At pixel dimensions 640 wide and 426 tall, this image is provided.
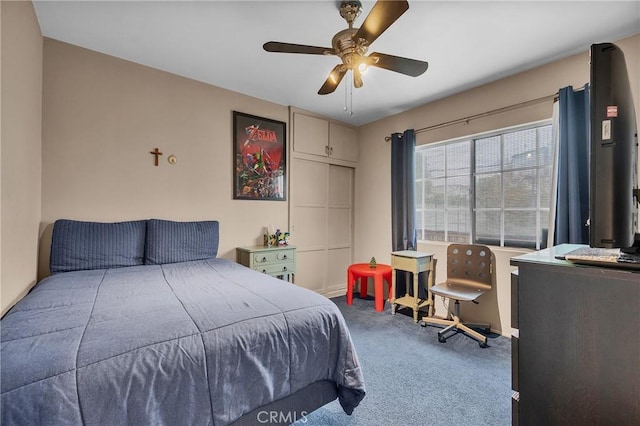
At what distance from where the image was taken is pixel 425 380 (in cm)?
202

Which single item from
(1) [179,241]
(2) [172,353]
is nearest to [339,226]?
(1) [179,241]

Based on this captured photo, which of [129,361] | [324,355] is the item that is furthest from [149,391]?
[324,355]

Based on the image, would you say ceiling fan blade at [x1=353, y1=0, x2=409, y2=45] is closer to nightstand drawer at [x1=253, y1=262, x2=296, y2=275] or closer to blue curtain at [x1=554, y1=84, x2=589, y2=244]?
blue curtain at [x1=554, y1=84, x2=589, y2=244]

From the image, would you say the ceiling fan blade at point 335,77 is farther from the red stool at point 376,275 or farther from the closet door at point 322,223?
the red stool at point 376,275

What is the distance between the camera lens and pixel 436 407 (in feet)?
5.68

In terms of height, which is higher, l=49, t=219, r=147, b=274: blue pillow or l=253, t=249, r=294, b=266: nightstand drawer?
l=49, t=219, r=147, b=274: blue pillow

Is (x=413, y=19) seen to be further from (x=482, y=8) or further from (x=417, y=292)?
(x=417, y=292)

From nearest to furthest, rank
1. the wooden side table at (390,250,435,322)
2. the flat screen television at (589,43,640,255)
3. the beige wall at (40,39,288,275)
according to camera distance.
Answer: the flat screen television at (589,43,640,255), the beige wall at (40,39,288,275), the wooden side table at (390,250,435,322)

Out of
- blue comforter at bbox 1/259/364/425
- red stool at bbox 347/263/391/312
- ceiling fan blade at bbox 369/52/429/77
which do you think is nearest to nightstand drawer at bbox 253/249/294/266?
red stool at bbox 347/263/391/312

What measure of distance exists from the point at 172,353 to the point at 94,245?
5.86 ft

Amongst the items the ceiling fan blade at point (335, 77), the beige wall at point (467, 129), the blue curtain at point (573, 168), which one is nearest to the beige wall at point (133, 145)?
the ceiling fan blade at point (335, 77)

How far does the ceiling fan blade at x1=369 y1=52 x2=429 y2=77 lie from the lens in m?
1.79

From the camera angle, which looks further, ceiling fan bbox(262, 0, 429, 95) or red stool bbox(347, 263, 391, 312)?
red stool bbox(347, 263, 391, 312)

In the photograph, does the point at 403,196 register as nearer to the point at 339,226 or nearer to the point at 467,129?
the point at 467,129
